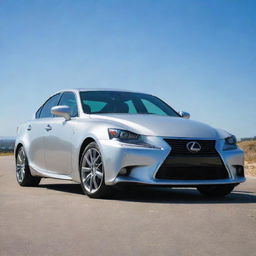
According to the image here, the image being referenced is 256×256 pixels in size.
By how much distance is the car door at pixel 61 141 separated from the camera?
8.23 m

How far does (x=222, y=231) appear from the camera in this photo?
4.92 m

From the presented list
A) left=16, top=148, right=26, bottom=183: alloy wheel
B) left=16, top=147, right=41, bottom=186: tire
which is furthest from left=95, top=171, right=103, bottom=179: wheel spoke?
left=16, top=148, right=26, bottom=183: alloy wheel

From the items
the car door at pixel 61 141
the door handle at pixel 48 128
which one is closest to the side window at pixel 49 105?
the car door at pixel 61 141

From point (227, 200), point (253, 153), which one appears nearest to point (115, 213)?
→ point (227, 200)

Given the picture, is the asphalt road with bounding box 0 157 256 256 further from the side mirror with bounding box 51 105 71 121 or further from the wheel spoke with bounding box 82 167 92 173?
the side mirror with bounding box 51 105 71 121

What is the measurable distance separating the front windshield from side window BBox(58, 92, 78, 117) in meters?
0.19

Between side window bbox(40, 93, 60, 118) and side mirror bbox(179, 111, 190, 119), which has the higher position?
side mirror bbox(179, 111, 190, 119)

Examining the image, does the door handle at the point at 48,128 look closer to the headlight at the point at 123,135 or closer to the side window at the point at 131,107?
the side window at the point at 131,107

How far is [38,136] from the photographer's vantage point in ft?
30.8

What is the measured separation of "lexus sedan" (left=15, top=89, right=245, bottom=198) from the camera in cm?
712

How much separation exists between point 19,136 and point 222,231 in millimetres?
6264

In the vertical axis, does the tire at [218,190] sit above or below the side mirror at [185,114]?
below

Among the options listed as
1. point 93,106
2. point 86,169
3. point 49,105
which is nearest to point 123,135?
point 86,169

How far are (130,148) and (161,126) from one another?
0.61 meters
